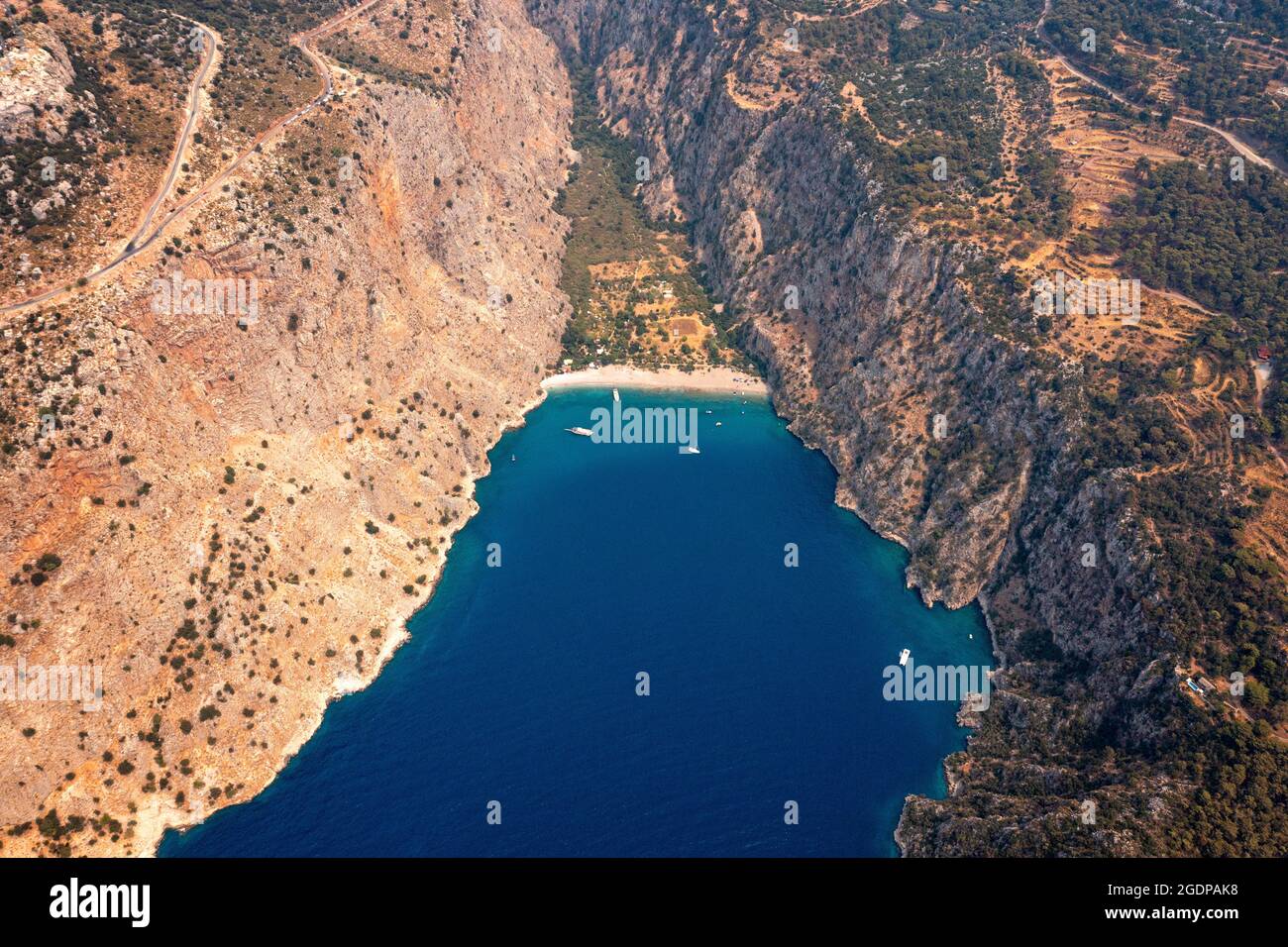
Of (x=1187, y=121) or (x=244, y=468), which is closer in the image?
(x=244, y=468)

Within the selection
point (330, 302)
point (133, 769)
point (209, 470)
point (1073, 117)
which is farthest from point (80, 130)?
point (1073, 117)

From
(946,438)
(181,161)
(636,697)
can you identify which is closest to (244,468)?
(181,161)

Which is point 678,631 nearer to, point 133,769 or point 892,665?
point 892,665

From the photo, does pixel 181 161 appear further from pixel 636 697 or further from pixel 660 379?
pixel 636 697

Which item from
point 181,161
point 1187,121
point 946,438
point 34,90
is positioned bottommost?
point 946,438

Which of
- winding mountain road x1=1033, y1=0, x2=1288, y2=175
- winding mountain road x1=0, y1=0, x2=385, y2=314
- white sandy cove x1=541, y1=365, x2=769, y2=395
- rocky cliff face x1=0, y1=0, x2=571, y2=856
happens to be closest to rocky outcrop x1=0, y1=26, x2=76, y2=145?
winding mountain road x1=0, y1=0, x2=385, y2=314

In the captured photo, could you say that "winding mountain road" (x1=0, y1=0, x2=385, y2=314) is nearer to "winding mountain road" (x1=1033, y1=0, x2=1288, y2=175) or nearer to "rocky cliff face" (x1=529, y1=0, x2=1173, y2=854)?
"rocky cliff face" (x1=529, y1=0, x2=1173, y2=854)
